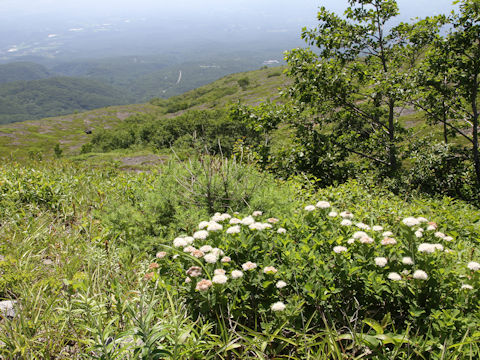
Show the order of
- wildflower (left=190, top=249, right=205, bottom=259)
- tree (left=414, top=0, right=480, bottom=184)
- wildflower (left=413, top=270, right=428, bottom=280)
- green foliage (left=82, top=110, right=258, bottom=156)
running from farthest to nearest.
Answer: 1. green foliage (left=82, top=110, right=258, bottom=156)
2. tree (left=414, top=0, right=480, bottom=184)
3. wildflower (left=190, top=249, right=205, bottom=259)
4. wildflower (left=413, top=270, right=428, bottom=280)

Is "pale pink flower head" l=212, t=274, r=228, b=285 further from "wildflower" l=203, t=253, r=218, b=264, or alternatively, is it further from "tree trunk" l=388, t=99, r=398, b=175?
"tree trunk" l=388, t=99, r=398, b=175

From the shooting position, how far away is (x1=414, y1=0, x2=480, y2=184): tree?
25.4 feet

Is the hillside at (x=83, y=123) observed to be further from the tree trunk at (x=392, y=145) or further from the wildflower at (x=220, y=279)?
the wildflower at (x=220, y=279)

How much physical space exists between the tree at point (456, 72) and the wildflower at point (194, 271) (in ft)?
26.6

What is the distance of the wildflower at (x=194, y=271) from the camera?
2582 millimetres

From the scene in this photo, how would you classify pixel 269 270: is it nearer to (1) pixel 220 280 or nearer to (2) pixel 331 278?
(1) pixel 220 280

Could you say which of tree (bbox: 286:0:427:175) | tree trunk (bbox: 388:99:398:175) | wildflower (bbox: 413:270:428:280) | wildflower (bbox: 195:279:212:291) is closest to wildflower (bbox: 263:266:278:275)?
wildflower (bbox: 195:279:212:291)

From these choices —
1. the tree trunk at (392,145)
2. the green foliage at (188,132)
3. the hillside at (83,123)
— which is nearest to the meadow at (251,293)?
the tree trunk at (392,145)

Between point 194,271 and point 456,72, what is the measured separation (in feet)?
29.7

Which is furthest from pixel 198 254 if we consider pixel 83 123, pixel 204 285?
pixel 83 123

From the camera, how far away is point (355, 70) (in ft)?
29.0

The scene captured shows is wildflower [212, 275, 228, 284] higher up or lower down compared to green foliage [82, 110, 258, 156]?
higher up

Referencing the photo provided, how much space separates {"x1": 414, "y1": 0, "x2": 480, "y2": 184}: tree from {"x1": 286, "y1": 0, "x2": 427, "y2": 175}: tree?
0.66 meters

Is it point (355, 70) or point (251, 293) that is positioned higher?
point (355, 70)
